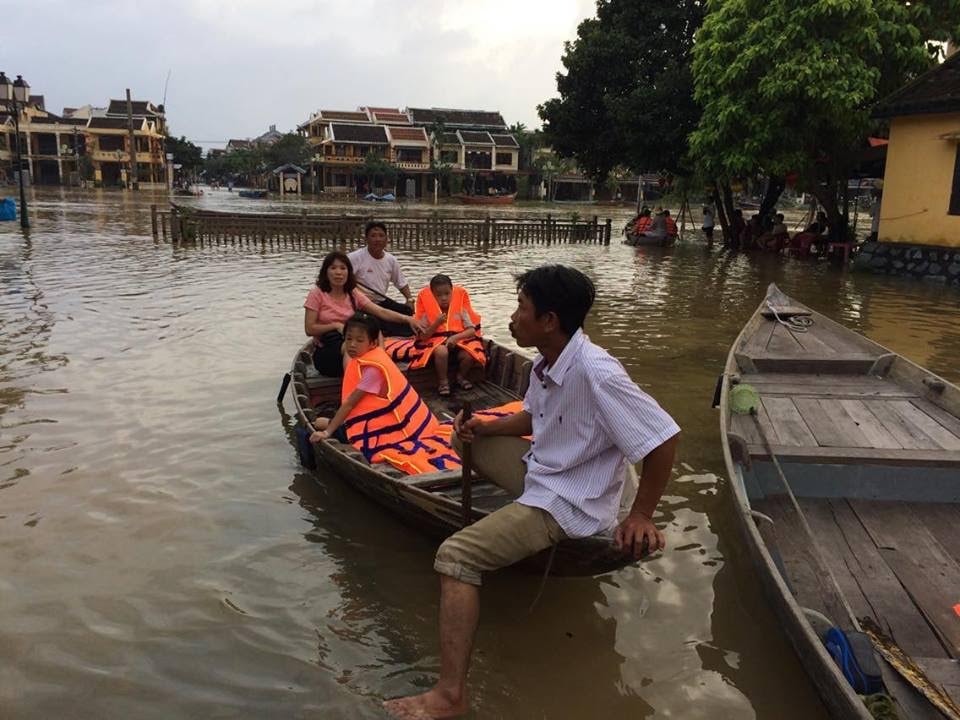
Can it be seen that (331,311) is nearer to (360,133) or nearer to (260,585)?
(260,585)

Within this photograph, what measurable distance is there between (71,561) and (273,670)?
64.6 inches

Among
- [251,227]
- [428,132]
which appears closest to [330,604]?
[251,227]

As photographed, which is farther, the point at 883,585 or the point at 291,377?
the point at 291,377

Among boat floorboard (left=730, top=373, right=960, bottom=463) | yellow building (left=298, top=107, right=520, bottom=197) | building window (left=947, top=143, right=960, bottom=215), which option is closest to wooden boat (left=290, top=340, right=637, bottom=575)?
boat floorboard (left=730, top=373, right=960, bottom=463)

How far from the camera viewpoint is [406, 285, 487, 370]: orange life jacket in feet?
21.1

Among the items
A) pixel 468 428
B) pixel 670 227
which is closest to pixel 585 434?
pixel 468 428

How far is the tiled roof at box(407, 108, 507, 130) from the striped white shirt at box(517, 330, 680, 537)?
66198 mm

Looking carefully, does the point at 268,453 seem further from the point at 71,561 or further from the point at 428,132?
the point at 428,132

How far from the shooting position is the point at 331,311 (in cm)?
659

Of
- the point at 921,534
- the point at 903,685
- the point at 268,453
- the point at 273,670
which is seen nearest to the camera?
the point at 903,685

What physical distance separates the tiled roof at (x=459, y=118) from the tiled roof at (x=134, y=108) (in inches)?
928

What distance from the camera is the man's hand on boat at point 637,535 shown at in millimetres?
2758

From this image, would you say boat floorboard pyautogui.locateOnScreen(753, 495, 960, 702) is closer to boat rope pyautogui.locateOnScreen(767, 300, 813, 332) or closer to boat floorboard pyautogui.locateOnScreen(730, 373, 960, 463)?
boat floorboard pyautogui.locateOnScreen(730, 373, 960, 463)

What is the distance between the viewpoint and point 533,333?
2801 millimetres
